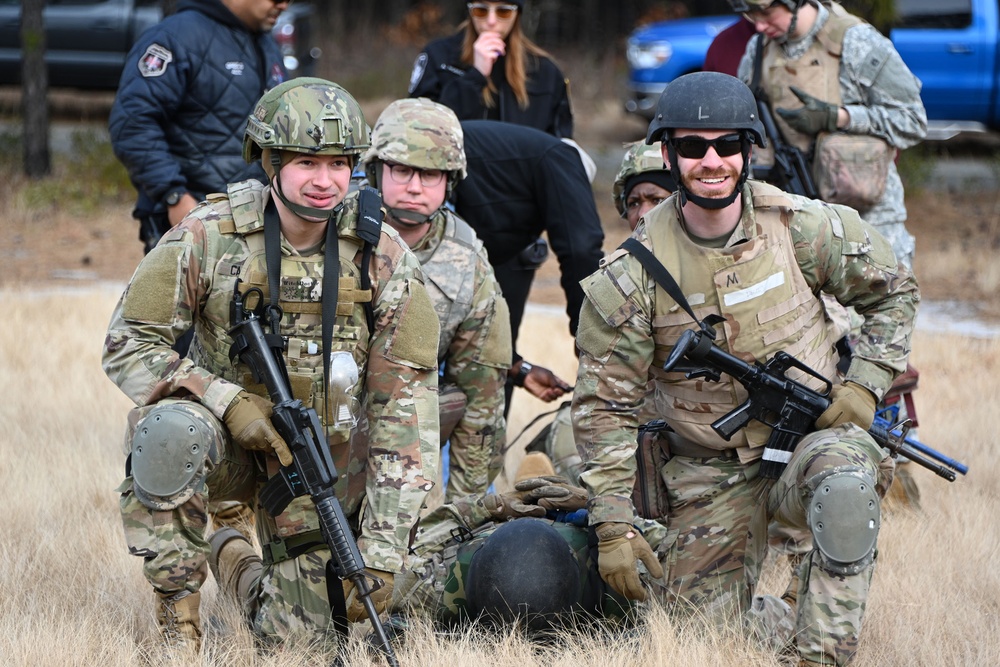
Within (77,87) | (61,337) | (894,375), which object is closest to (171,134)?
(61,337)

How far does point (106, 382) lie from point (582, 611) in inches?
147

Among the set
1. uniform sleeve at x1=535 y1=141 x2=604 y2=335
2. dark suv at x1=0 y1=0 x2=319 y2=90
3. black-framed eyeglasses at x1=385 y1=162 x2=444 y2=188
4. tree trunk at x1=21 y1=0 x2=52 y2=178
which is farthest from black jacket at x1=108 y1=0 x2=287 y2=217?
dark suv at x1=0 y1=0 x2=319 y2=90

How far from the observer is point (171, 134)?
5.40 metres

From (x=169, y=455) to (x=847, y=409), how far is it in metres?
1.98

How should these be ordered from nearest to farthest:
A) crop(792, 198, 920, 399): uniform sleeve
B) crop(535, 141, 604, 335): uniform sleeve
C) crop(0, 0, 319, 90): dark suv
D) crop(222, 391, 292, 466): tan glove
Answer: crop(222, 391, 292, 466): tan glove
crop(792, 198, 920, 399): uniform sleeve
crop(535, 141, 604, 335): uniform sleeve
crop(0, 0, 319, 90): dark suv

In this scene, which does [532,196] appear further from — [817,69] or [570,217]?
[817,69]

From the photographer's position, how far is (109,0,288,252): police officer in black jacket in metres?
5.22

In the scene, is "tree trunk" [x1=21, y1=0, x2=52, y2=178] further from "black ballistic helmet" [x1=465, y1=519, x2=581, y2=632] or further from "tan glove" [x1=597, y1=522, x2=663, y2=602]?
"tan glove" [x1=597, y1=522, x2=663, y2=602]

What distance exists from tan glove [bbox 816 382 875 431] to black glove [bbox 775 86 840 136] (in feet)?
6.03

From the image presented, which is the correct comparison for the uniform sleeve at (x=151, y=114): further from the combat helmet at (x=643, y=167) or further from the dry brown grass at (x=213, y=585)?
the combat helmet at (x=643, y=167)

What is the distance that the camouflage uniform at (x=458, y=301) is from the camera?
465 centimetres

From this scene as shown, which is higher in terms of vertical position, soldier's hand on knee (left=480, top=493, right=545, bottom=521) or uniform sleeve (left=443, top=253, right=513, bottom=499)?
uniform sleeve (left=443, top=253, right=513, bottom=499)

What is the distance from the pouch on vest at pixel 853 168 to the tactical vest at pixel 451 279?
1.61 meters

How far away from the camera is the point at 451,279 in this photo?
183 inches
